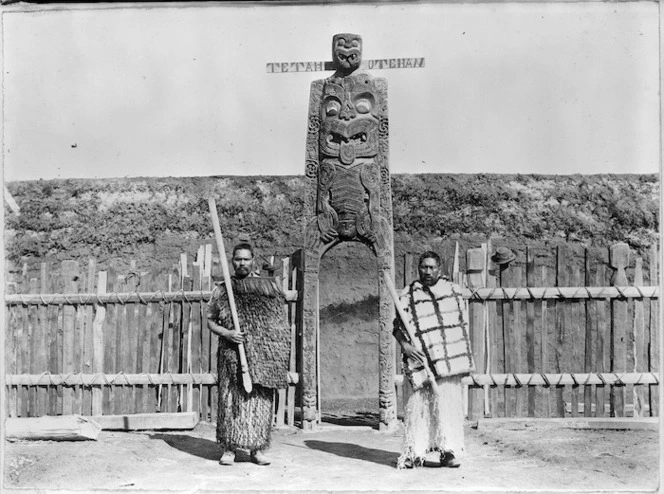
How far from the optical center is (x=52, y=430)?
8484 millimetres

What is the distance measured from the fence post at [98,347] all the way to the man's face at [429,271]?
4123 mm

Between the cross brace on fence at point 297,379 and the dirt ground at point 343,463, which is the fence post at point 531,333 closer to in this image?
the cross brace on fence at point 297,379

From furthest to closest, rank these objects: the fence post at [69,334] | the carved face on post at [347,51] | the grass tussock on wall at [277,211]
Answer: the grass tussock on wall at [277,211] → the fence post at [69,334] → the carved face on post at [347,51]

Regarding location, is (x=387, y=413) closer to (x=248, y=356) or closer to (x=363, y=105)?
(x=248, y=356)

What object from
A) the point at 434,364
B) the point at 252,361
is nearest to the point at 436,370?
the point at 434,364

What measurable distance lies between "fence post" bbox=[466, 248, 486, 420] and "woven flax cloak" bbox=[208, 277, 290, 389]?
8.45 ft

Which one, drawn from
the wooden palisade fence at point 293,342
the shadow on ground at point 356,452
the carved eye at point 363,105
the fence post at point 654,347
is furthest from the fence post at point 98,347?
the fence post at point 654,347

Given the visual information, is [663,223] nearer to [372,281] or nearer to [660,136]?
[660,136]

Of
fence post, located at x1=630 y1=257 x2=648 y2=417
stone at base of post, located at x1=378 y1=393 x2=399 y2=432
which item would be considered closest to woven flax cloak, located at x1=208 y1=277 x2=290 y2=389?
stone at base of post, located at x1=378 y1=393 x2=399 y2=432

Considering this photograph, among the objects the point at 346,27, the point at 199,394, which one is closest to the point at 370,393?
the point at 199,394

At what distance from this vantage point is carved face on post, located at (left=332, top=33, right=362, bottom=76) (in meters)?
8.89

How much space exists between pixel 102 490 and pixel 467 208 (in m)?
9.53

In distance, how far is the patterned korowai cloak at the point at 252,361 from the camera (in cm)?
750

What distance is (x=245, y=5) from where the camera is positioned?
8977mm
